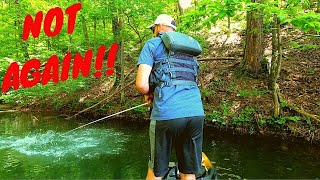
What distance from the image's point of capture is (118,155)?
626 centimetres

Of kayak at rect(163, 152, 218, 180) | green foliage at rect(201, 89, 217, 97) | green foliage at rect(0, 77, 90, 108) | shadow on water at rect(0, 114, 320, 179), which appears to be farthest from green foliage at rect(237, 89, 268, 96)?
green foliage at rect(0, 77, 90, 108)

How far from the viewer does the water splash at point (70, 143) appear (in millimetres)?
6520

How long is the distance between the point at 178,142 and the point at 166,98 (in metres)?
0.39

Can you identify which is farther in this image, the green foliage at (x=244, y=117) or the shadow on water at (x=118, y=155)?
the green foliage at (x=244, y=117)

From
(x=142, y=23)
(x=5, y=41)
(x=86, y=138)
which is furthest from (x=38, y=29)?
(x=86, y=138)

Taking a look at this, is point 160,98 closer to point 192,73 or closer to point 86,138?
point 192,73

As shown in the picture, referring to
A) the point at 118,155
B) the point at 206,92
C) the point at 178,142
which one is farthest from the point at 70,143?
the point at 178,142

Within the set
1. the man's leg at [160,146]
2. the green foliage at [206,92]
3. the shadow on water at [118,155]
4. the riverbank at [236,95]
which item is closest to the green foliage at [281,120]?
the riverbank at [236,95]

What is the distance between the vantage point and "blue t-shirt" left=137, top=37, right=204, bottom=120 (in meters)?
2.47

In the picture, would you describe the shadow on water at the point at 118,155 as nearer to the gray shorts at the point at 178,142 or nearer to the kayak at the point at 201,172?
the kayak at the point at 201,172

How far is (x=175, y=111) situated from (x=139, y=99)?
730 centimetres

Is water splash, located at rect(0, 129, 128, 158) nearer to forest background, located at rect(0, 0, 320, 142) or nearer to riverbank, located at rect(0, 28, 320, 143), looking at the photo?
forest background, located at rect(0, 0, 320, 142)

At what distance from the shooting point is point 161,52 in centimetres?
253

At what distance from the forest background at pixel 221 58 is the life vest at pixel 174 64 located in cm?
199
